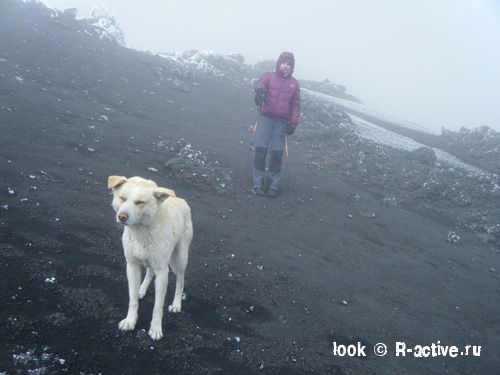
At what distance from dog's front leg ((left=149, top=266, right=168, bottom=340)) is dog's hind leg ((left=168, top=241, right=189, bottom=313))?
483 millimetres

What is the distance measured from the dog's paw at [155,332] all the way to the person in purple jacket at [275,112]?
7219 millimetres

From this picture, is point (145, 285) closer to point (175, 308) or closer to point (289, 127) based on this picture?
point (175, 308)

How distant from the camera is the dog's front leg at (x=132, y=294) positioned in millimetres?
4668

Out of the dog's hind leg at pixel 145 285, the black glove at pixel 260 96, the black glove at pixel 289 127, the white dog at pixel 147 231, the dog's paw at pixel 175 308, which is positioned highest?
the black glove at pixel 260 96

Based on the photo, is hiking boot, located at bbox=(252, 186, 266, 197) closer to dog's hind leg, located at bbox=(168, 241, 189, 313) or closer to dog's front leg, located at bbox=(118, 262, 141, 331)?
dog's hind leg, located at bbox=(168, 241, 189, 313)

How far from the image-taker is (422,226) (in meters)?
Answer: 13.1

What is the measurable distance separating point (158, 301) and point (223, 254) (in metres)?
2.99

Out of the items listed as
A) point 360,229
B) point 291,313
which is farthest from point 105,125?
point 291,313

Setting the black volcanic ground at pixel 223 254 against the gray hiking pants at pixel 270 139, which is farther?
the gray hiking pants at pixel 270 139

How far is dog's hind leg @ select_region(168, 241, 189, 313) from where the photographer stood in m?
5.20

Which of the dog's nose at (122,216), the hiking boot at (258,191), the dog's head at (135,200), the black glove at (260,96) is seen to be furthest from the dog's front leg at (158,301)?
the black glove at (260,96)

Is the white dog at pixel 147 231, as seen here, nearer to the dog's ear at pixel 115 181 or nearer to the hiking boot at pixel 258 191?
the dog's ear at pixel 115 181

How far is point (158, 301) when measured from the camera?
4770mm

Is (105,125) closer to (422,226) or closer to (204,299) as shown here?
(204,299)
